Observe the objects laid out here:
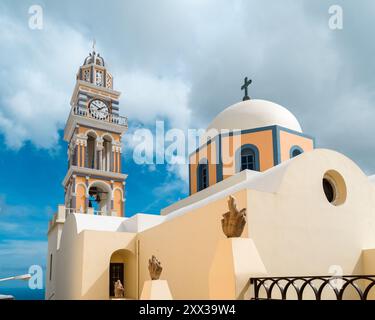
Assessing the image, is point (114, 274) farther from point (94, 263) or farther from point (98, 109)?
point (98, 109)

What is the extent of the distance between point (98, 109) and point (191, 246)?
14.5m

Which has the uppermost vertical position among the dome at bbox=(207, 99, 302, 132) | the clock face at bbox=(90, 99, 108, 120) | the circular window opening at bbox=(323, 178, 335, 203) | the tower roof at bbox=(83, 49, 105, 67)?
the tower roof at bbox=(83, 49, 105, 67)

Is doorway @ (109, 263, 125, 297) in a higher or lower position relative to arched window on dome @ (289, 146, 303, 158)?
lower

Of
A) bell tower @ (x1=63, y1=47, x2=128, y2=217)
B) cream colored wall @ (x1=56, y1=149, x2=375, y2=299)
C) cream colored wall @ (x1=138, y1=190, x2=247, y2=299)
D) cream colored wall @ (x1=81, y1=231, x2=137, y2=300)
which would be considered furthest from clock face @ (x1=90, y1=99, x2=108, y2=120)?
cream colored wall @ (x1=138, y1=190, x2=247, y2=299)

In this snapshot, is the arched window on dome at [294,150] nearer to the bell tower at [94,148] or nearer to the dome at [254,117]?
the dome at [254,117]

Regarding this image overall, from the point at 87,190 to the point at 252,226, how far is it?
1372 cm

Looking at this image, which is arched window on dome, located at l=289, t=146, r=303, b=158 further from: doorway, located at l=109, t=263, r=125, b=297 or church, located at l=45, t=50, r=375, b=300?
doorway, located at l=109, t=263, r=125, b=297

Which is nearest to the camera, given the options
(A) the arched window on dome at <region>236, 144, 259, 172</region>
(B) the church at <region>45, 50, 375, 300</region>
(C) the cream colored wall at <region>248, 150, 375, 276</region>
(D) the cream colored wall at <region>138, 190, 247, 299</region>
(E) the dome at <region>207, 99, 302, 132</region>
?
(B) the church at <region>45, 50, 375, 300</region>

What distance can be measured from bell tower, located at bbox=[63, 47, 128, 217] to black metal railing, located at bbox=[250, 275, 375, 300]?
41.9ft

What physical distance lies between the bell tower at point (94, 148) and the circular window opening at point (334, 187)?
12.2 m

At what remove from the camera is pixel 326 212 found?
962 centimetres

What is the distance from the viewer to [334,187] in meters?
10.4

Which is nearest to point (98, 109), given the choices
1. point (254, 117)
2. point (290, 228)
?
point (254, 117)

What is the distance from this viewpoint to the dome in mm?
15227
